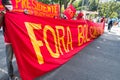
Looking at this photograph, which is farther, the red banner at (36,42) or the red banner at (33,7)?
the red banner at (33,7)

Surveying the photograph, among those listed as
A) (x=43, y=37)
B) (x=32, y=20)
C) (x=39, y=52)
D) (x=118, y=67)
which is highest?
(x=32, y=20)

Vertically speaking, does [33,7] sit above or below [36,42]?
above

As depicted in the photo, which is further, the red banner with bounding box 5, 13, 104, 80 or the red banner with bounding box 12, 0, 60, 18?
the red banner with bounding box 12, 0, 60, 18

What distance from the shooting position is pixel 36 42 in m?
4.79

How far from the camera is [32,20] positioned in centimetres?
463

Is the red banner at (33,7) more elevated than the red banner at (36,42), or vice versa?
the red banner at (33,7)

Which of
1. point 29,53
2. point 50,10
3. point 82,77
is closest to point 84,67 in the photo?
point 82,77

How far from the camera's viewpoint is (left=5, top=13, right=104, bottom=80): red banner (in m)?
4.23

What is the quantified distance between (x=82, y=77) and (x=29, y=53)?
1.74 m

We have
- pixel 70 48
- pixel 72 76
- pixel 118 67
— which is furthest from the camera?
pixel 70 48

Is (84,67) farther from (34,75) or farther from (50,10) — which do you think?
(50,10)

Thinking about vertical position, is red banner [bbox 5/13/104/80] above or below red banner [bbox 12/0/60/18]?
below

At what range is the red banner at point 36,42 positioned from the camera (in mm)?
4234

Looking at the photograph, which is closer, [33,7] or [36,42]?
[36,42]
